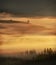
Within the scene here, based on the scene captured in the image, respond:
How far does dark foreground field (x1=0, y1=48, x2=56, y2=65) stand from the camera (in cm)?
169

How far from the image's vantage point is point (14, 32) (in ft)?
5.71

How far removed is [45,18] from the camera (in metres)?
1.78

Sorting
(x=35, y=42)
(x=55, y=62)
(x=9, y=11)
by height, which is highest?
(x=9, y=11)

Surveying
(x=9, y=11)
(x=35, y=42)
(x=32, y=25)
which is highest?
(x=9, y=11)

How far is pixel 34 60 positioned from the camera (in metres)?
1.72

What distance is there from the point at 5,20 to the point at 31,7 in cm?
28

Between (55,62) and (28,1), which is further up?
(28,1)

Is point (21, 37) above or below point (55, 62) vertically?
above

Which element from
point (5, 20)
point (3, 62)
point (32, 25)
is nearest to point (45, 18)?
point (32, 25)

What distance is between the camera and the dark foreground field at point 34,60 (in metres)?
1.69

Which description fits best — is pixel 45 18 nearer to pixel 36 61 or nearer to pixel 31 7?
pixel 31 7

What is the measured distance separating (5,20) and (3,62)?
1.29ft

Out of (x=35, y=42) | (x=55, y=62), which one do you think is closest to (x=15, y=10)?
(x=35, y=42)

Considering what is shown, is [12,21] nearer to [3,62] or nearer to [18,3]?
[18,3]
